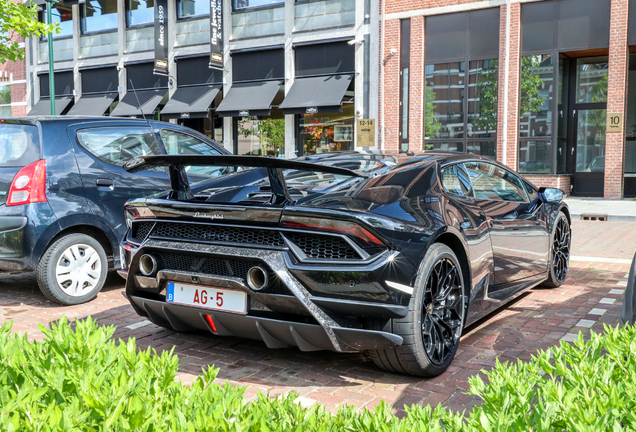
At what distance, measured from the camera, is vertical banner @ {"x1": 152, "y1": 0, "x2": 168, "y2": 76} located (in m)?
25.2

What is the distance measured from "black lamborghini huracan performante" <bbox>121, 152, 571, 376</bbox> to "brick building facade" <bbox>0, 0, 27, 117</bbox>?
31.9 meters

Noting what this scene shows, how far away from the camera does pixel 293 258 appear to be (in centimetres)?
325

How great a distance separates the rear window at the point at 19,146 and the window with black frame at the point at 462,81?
16.1 m

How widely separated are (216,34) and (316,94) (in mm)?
5381

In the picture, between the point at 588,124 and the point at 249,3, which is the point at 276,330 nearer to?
the point at 588,124

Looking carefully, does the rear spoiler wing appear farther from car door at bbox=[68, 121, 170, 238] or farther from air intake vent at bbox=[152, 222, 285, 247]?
car door at bbox=[68, 121, 170, 238]

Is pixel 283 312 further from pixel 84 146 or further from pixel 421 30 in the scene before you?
pixel 421 30

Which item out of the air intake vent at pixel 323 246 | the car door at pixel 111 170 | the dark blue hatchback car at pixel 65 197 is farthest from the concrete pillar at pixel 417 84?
the air intake vent at pixel 323 246

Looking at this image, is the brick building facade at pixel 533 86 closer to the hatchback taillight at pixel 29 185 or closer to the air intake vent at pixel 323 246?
the hatchback taillight at pixel 29 185

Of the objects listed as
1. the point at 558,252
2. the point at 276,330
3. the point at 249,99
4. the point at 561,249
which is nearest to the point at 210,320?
the point at 276,330

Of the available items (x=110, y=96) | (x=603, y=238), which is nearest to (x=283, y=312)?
(x=603, y=238)

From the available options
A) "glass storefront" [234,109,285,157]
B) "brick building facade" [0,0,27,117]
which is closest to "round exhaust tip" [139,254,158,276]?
"glass storefront" [234,109,285,157]

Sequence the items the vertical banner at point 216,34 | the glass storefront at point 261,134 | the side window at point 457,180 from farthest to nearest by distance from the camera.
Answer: the glass storefront at point 261,134, the vertical banner at point 216,34, the side window at point 457,180

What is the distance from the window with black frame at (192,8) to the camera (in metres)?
25.5
